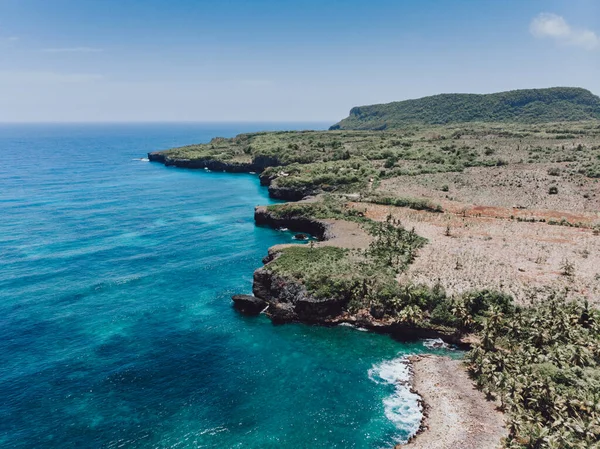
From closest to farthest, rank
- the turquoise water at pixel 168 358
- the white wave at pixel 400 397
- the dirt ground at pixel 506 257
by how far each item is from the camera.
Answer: the turquoise water at pixel 168 358
the white wave at pixel 400 397
the dirt ground at pixel 506 257

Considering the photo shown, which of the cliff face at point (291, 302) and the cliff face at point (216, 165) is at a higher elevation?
the cliff face at point (216, 165)

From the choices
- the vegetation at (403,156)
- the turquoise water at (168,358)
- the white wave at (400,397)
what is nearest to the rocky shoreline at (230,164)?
the vegetation at (403,156)

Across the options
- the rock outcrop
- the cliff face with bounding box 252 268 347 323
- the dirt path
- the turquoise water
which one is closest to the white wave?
the turquoise water

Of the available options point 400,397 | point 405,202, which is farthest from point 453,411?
point 405,202

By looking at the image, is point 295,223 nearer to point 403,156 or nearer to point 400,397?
point 400,397

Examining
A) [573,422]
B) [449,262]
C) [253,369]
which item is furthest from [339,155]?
[573,422]

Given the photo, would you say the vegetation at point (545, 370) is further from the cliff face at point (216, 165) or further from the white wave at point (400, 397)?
the cliff face at point (216, 165)

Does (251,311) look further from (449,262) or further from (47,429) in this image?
(449,262)
